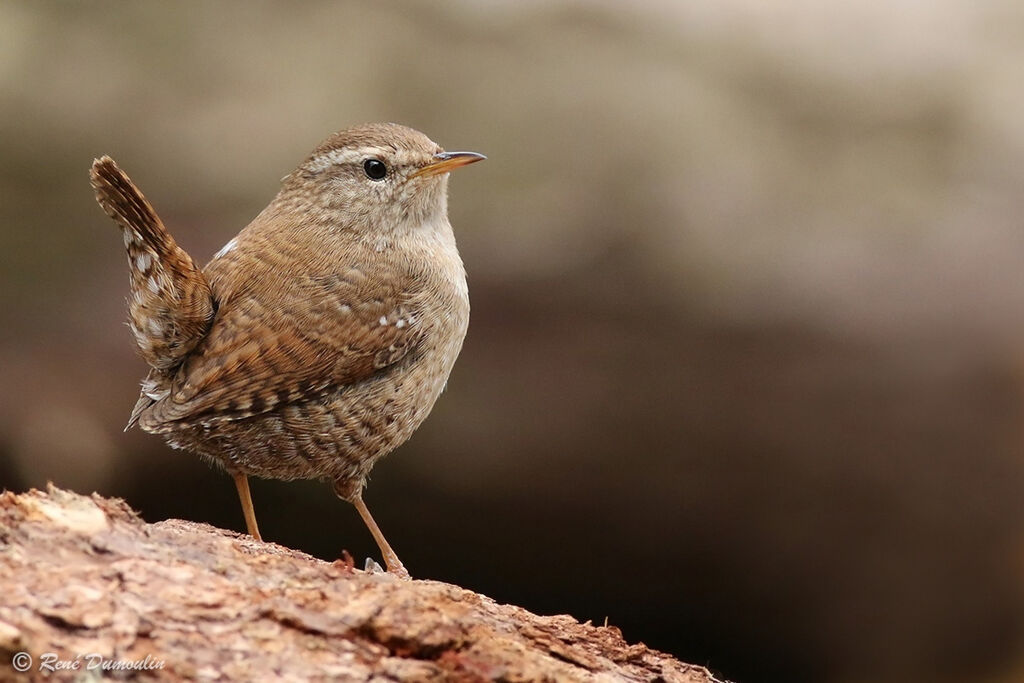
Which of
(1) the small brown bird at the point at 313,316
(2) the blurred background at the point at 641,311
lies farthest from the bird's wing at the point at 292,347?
(2) the blurred background at the point at 641,311

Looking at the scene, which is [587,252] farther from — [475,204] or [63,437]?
[63,437]

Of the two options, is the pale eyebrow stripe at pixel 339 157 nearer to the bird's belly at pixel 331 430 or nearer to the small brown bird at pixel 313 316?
the small brown bird at pixel 313 316

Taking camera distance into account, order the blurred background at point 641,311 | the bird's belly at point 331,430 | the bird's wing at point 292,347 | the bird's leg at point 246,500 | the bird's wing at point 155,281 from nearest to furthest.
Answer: the bird's wing at point 155,281 → the bird's wing at point 292,347 → the bird's belly at point 331,430 → the bird's leg at point 246,500 → the blurred background at point 641,311

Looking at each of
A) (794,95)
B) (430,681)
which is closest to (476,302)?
(794,95)

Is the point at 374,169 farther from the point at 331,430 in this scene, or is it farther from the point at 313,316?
the point at 331,430

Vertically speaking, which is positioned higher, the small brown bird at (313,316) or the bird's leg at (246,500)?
the small brown bird at (313,316)

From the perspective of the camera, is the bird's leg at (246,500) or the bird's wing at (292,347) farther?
the bird's leg at (246,500)

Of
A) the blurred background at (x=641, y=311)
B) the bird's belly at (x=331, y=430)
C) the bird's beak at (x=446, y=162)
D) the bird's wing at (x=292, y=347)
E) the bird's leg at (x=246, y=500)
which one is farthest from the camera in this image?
the blurred background at (x=641, y=311)

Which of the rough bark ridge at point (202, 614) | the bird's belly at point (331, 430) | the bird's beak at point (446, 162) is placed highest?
the bird's beak at point (446, 162)

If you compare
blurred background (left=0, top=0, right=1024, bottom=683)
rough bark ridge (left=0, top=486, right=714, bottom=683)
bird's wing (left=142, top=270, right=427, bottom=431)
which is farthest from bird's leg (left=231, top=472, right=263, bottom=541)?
blurred background (left=0, top=0, right=1024, bottom=683)
